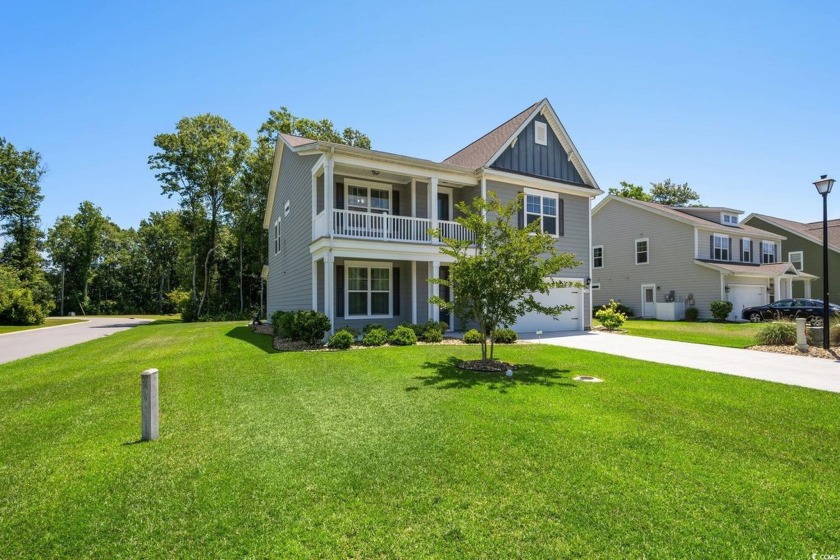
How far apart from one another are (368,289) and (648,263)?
21.4m

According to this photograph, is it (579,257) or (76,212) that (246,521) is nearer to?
(579,257)

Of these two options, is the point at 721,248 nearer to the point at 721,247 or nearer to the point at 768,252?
the point at 721,247

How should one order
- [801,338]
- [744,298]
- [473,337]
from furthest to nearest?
[744,298]
[473,337]
[801,338]

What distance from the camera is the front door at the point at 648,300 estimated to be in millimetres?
26922

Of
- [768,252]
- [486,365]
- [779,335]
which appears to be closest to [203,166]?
[486,365]

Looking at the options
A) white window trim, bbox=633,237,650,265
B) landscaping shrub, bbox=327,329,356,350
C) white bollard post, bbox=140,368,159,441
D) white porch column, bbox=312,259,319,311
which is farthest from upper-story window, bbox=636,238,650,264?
white bollard post, bbox=140,368,159,441

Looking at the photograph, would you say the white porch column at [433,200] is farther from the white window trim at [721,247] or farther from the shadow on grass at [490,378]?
the white window trim at [721,247]

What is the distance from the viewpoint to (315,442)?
473 centimetres

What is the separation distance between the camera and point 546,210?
17.3 meters

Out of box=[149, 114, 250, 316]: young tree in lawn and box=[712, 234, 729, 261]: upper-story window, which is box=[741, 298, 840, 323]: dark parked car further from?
box=[149, 114, 250, 316]: young tree in lawn

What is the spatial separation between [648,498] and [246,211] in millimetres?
34124

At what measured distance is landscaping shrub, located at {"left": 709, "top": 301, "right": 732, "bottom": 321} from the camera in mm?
23531

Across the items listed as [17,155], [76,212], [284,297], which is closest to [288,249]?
[284,297]

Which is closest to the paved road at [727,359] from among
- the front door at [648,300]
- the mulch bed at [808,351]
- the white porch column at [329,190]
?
the mulch bed at [808,351]
